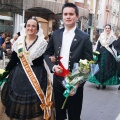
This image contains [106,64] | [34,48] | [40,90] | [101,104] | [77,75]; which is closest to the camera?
[77,75]

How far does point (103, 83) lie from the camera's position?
23.2 feet

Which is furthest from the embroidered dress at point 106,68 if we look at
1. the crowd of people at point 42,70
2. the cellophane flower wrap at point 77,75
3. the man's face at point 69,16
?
the cellophane flower wrap at point 77,75

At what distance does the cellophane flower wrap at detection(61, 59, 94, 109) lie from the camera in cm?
285

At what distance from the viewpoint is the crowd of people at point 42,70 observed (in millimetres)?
3062

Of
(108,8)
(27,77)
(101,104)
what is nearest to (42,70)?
(27,77)

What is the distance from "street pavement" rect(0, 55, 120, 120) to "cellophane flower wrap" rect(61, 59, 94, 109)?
6.12ft

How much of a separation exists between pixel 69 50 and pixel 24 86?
0.64 meters

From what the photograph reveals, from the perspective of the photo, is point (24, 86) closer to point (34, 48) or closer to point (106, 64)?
point (34, 48)

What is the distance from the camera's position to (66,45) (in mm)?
3092

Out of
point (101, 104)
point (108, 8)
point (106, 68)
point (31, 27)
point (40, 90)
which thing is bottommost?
point (101, 104)

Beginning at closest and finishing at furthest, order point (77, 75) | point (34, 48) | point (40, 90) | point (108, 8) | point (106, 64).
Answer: point (77, 75) → point (40, 90) → point (34, 48) → point (106, 64) → point (108, 8)

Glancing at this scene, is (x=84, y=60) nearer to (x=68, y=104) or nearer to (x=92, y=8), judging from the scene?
(x=68, y=104)

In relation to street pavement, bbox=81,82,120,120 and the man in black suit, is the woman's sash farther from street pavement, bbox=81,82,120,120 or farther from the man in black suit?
street pavement, bbox=81,82,120,120

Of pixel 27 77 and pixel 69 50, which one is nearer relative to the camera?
pixel 69 50
